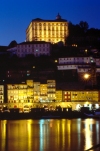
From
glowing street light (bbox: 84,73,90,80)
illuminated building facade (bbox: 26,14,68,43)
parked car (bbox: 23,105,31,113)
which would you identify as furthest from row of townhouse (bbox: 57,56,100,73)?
illuminated building facade (bbox: 26,14,68,43)

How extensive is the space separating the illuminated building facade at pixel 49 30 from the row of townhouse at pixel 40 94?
15.8m

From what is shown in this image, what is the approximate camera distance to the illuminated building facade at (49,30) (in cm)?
6359

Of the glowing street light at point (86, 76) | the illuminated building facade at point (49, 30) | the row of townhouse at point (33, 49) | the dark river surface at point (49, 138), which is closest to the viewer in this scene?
the dark river surface at point (49, 138)

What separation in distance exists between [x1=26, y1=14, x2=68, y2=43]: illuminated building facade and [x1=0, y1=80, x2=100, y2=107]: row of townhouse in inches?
624

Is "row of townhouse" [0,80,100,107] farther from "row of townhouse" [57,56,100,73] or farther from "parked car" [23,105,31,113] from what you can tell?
"row of townhouse" [57,56,100,73]

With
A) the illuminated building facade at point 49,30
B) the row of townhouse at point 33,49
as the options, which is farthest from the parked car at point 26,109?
the illuminated building facade at point 49,30

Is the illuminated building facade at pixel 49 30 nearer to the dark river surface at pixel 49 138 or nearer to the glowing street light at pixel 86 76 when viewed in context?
the glowing street light at pixel 86 76

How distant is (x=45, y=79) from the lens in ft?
160

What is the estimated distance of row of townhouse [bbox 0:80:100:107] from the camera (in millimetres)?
47219

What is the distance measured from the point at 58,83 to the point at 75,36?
1456cm

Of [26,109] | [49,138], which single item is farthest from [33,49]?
[49,138]

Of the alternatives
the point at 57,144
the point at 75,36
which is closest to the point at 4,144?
the point at 57,144

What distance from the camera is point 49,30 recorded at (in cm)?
6425

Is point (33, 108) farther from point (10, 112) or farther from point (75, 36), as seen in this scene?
point (75, 36)
